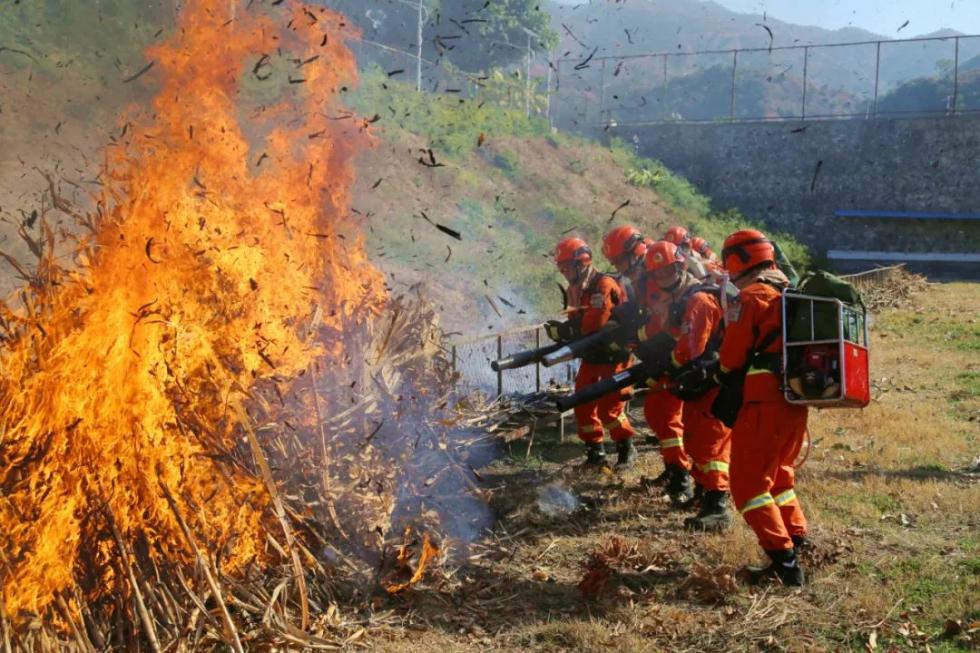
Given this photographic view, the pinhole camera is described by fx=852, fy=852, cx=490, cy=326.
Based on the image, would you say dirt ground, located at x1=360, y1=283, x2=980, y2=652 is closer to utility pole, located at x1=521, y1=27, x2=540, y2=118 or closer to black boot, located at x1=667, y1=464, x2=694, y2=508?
black boot, located at x1=667, y1=464, x2=694, y2=508

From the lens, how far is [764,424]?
17.3 feet

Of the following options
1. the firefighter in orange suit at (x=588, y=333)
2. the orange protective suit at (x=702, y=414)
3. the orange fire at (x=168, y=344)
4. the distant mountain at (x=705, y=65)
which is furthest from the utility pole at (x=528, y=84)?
the orange fire at (x=168, y=344)

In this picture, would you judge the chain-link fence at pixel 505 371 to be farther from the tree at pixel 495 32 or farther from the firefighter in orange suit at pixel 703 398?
the tree at pixel 495 32

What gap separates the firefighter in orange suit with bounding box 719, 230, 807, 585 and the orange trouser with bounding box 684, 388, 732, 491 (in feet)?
3.20

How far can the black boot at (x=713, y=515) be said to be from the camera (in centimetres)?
649

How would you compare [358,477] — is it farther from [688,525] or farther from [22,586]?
[688,525]

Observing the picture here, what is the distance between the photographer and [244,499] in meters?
4.75

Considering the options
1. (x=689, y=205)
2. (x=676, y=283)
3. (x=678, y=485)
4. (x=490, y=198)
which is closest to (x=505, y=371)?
(x=678, y=485)

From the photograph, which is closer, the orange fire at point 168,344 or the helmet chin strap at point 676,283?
the orange fire at point 168,344

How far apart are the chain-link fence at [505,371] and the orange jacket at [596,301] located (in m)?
1.24

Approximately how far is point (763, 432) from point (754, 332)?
2.11 feet

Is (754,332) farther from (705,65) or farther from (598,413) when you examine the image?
(705,65)

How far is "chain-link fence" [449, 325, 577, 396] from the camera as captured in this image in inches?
379

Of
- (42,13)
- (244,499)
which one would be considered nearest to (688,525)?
(244,499)
